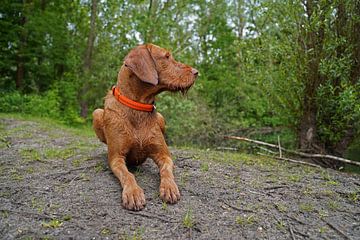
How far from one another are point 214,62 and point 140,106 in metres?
13.4

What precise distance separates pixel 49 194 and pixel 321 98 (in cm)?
476

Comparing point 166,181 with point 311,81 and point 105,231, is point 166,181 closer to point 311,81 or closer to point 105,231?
point 105,231

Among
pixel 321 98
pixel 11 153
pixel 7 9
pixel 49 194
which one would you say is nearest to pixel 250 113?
pixel 321 98

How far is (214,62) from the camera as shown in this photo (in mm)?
16578

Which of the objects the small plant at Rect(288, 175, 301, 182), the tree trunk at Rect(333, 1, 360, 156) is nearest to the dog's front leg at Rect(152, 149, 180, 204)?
the small plant at Rect(288, 175, 301, 182)

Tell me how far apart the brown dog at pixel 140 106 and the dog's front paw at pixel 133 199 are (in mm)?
403

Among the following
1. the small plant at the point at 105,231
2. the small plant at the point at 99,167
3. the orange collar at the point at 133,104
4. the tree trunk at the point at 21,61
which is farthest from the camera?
the tree trunk at the point at 21,61

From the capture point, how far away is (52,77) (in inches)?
653

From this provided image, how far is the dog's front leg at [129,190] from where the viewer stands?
9.59ft

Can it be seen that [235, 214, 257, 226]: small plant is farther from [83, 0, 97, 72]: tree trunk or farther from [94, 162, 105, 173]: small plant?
[83, 0, 97, 72]: tree trunk

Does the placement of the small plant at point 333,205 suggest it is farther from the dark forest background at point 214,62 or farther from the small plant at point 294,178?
the dark forest background at point 214,62

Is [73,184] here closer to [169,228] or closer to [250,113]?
[169,228]

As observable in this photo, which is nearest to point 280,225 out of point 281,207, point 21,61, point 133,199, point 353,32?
point 281,207

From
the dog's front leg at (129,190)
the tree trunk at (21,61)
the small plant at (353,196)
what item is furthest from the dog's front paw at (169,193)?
the tree trunk at (21,61)
